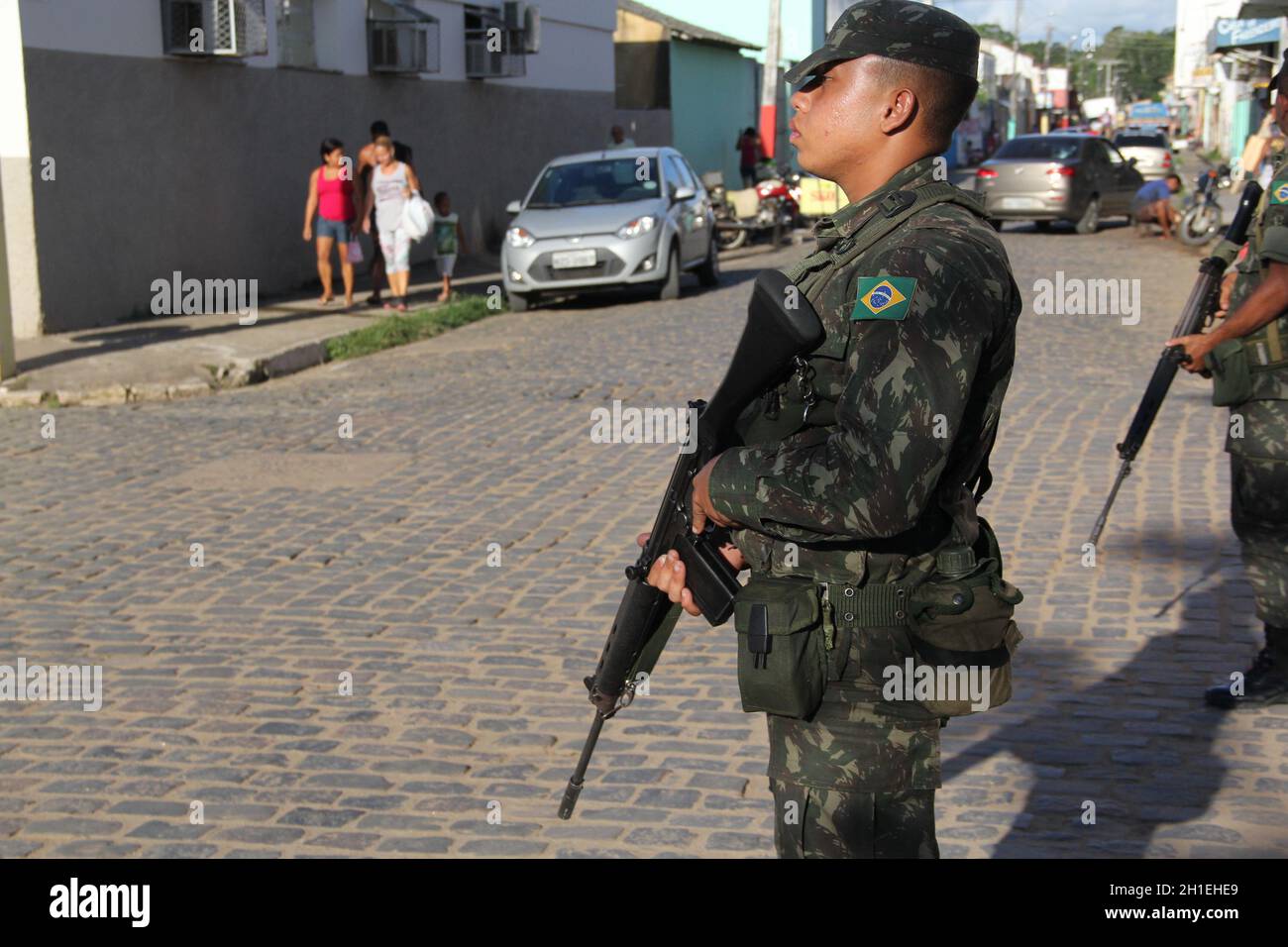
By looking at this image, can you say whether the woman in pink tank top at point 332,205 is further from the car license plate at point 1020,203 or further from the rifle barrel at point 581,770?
the rifle barrel at point 581,770

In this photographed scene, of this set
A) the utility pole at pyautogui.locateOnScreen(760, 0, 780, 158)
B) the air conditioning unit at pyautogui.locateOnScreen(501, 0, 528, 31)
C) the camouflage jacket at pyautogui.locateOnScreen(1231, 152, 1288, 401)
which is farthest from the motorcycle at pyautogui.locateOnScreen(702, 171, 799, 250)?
the camouflage jacket at pyautogui.locateOnScreen(1231, 152, 1288, 401)

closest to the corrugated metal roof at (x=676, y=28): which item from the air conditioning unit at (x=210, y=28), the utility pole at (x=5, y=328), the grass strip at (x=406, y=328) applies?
the grass strip at (x=406, y=328)

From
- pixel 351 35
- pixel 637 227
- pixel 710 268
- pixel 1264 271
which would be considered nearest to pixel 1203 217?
pixel 710 268

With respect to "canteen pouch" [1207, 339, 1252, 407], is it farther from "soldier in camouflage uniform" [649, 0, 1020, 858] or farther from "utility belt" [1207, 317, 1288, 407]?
"soldier in camouflage uniform" [649, 0, 1020, 858]

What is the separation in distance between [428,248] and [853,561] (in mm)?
20652

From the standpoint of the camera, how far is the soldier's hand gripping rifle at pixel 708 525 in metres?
2.51

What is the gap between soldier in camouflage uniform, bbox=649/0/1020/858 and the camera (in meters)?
2.47

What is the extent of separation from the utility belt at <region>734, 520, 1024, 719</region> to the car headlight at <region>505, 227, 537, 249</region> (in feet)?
46.4

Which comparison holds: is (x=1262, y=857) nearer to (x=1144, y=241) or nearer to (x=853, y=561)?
(x=853, y=561)

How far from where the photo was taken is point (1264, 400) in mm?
4945

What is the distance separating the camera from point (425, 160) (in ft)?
72.5

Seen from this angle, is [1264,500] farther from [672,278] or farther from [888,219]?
[672,278]

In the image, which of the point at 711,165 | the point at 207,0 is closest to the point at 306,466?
the point at 207,0

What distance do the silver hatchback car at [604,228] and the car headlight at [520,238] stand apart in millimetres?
10
